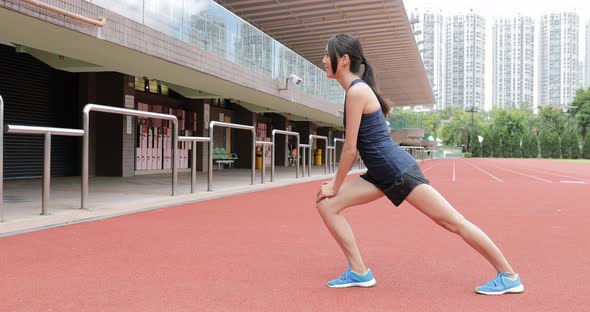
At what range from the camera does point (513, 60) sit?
462 ft

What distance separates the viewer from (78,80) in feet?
51.3

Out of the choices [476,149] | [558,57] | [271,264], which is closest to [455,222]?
[271,264]

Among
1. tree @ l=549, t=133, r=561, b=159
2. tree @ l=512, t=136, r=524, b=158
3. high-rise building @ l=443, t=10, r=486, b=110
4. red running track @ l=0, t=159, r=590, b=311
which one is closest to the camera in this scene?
red running track @ l=0, t=159, r=590, b=311

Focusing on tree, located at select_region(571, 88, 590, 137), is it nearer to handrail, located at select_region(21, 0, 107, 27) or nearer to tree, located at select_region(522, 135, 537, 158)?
tree, located at select_region(522, 135, 537, 158)

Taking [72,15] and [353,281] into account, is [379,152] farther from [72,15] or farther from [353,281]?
[72,15]

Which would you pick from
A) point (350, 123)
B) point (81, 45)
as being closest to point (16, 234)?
point (350, 123)

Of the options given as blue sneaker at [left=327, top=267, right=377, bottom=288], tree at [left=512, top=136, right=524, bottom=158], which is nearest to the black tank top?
blue sneaker at [left=327, top=267, right=377, bottom=288]

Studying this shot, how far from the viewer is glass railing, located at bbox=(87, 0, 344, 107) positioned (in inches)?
425

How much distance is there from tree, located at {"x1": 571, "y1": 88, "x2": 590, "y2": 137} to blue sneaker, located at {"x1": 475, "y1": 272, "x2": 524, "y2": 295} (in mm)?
92924

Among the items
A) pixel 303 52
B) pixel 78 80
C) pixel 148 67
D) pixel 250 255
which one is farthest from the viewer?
pixel 303 52

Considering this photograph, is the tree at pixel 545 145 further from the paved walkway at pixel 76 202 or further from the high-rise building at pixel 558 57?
the paved walkway at pixel 76 202

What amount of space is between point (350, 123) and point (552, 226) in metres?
4.47

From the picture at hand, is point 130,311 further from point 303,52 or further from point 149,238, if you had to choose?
point 303,52

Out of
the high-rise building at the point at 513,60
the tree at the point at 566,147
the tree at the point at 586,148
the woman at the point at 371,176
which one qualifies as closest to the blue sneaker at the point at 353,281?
the woman at the point at 371,176
